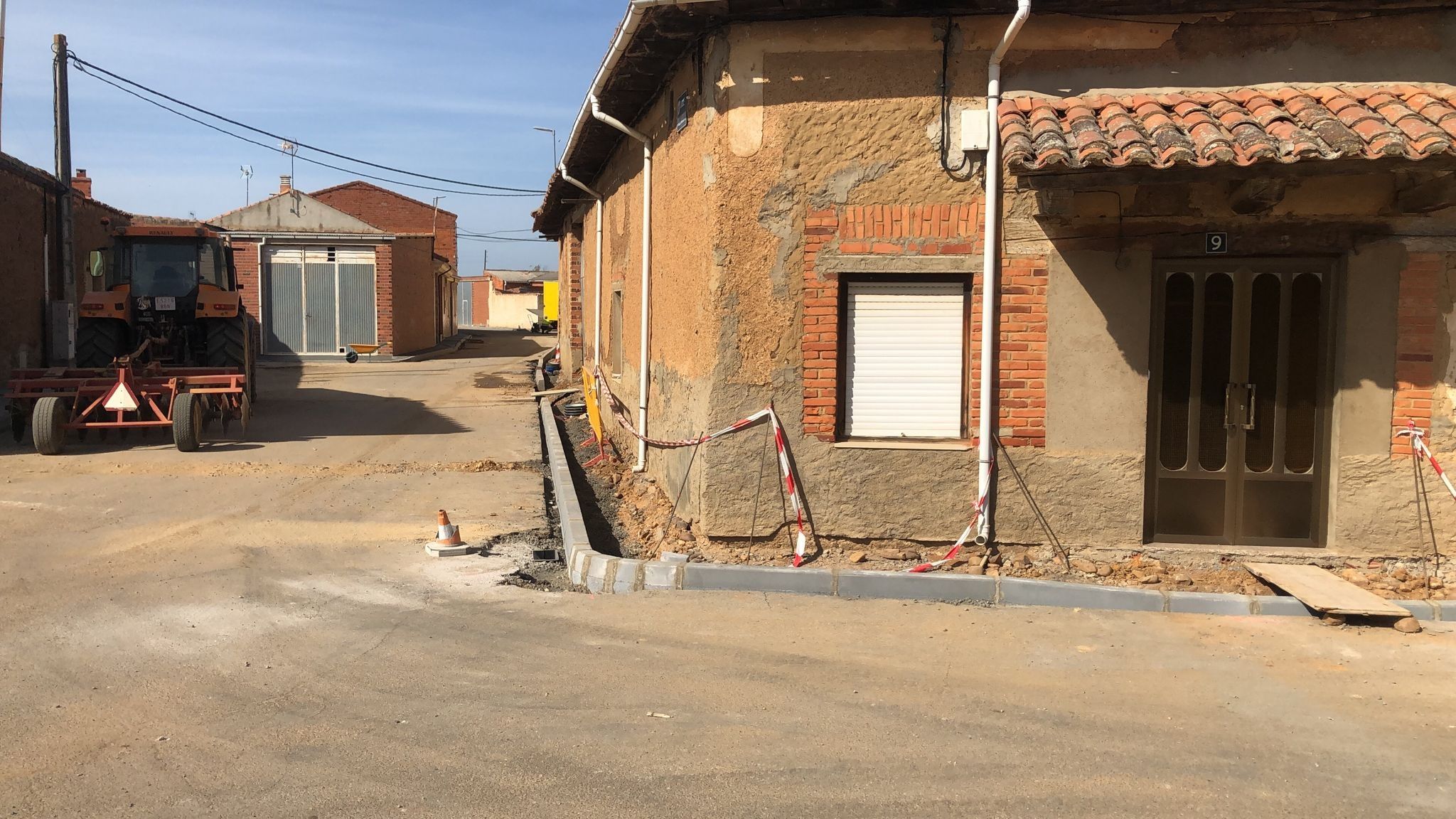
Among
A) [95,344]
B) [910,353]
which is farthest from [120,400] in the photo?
[910,353]

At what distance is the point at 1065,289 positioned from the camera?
286 inches

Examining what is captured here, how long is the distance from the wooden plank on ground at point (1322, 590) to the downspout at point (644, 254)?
17.5 feet

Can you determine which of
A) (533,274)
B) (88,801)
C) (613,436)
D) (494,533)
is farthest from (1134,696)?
(533,274)

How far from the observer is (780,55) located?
7.37m

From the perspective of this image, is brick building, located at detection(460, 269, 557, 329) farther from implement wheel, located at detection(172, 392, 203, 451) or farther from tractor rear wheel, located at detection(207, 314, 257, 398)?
implement wheel, located at detection(172, 392, 203, 451)

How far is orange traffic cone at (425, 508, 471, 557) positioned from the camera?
804cm

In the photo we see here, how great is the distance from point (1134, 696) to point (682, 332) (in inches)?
181

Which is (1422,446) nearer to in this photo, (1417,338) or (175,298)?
(1417,338)

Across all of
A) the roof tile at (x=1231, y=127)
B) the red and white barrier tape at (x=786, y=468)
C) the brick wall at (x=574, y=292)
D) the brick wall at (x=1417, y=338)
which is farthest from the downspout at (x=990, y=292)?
the brick wall at (x=574, y=292)

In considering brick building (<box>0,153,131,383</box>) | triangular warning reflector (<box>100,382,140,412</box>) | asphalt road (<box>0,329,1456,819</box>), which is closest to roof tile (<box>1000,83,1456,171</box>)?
asphalt road (<box>0,329,1456,819</box>)

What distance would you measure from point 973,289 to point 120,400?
10241 mm

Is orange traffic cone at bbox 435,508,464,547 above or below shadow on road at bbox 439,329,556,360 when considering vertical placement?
below

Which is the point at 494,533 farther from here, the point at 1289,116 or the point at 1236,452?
the point at 1289,116

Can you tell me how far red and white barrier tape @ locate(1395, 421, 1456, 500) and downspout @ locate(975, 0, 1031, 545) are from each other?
103 inches
